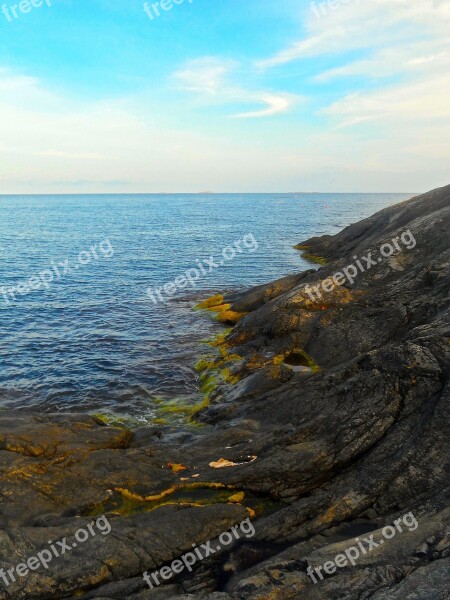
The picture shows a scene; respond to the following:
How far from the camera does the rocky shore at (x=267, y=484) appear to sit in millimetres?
11617

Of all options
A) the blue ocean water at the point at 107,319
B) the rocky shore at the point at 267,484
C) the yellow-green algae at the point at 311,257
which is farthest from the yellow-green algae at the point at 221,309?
the yellow-green algae at the point at 311,257

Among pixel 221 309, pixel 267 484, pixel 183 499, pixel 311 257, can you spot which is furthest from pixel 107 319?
pixel 311 257

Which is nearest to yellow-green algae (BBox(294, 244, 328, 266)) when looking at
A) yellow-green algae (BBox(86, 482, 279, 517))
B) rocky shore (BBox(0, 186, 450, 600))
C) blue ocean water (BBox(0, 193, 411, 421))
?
blue ocean water (BBox(0, 193, 411, 421))

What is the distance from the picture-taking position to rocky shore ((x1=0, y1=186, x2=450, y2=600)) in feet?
38.1

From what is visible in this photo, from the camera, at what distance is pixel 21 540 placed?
1316cm

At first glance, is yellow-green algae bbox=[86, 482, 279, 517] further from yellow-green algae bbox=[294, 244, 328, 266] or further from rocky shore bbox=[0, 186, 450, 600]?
yellow-green algae bbox=[294, 244, 328, 266]

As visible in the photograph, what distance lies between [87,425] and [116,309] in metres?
23.8

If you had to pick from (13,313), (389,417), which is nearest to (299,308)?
(389,417)

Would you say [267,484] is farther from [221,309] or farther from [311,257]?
[311,257]

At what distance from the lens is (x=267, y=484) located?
15.7 metres

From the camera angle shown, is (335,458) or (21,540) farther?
(335,458)

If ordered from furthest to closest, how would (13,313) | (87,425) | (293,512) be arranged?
(13,313), (87,425), (293,512)

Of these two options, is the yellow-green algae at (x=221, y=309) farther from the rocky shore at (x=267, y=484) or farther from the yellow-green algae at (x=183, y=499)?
the yellow-green algae at (x=183, y=499)

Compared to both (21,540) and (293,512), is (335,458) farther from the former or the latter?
(21,540)
